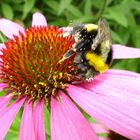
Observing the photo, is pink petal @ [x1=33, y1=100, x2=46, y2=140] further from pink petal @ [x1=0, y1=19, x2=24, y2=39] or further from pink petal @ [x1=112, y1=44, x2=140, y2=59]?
pink petal @ [x1=0, y1=19, x2=24, y2=39]

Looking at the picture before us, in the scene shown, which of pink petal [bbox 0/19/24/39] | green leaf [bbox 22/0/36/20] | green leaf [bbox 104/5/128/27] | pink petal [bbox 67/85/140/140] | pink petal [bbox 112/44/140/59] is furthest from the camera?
green leaf [bbox 22/0/36/20]

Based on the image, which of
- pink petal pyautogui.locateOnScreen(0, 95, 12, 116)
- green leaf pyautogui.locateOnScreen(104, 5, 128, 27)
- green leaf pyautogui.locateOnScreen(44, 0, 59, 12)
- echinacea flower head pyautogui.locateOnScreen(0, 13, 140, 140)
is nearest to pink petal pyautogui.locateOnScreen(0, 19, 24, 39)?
echinacea flower head pyautogui.locateOnScreen(0, 13, 140, 140)

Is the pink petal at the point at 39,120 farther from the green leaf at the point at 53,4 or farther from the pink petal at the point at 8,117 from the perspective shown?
the green leaf at the point at 53,4

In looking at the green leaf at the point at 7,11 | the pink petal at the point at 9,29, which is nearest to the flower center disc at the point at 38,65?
the pink petal at the point at 9,29

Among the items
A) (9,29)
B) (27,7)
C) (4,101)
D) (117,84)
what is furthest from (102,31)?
(27,7)

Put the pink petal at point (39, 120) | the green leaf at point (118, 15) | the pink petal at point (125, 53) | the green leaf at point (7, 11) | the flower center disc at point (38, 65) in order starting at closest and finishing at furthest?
the pink petal at point (39, 120), the flower center disc at point (38, 65), the pink petal at point (125, 53), the green leaf at point (118, 15), the green leaf at point (7, 11)

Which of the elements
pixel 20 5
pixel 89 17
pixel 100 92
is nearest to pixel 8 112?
pixel 100 92

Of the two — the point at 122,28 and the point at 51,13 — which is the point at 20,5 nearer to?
the point at 51,13
